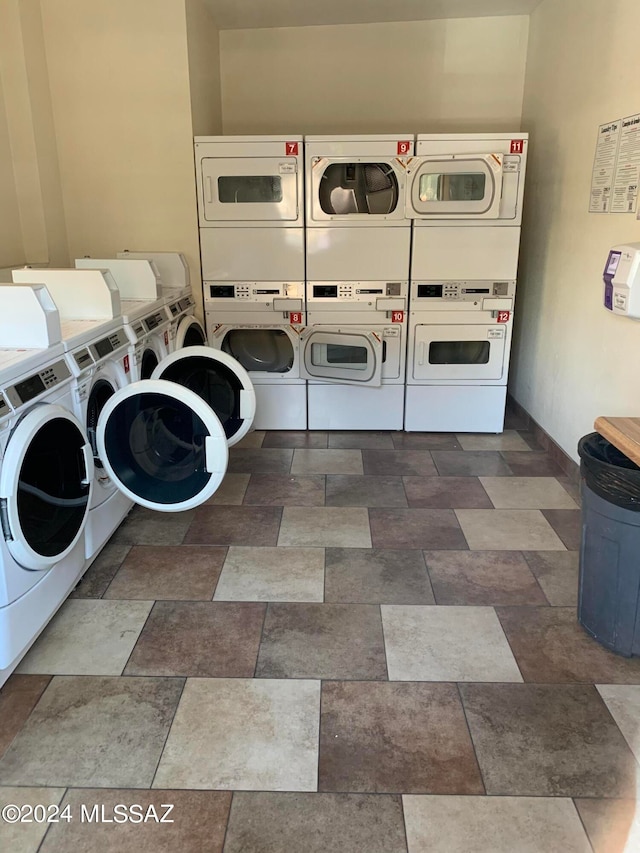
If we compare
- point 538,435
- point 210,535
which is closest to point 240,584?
point 210,535

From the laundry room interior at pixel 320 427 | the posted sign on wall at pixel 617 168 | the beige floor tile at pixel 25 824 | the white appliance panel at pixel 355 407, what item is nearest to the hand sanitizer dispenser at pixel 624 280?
the laundry room interior at pixel 320 427

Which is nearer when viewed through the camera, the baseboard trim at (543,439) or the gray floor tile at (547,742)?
the gray floor tile at (547,742)

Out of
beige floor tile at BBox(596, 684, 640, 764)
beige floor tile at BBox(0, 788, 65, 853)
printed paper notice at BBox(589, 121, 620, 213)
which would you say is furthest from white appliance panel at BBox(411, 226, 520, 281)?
beige floor tile at BBox(0, 788, 65, 853)

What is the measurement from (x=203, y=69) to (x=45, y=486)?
10.8ft

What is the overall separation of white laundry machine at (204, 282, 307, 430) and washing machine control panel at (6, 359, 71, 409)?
1996mm

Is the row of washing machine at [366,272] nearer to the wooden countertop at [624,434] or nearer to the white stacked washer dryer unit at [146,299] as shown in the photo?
the white stacked washer dryer unit at [146,299]

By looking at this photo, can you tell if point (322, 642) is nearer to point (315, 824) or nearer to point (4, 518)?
point (315, 824)

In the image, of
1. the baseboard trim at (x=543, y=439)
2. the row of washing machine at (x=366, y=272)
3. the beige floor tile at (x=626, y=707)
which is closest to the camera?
the beige floor tile at (x=626, y=707)

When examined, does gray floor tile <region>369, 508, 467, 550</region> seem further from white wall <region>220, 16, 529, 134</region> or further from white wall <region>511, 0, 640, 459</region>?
white wall <region>220, 16, 529, 134</region>

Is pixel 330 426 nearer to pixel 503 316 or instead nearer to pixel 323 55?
pixel 503 316

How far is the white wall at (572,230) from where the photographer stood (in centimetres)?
294

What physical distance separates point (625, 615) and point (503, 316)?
239cm

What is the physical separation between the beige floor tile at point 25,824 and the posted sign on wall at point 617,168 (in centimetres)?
308

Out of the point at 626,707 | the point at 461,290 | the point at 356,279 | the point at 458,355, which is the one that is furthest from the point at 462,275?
the point at 626,707
